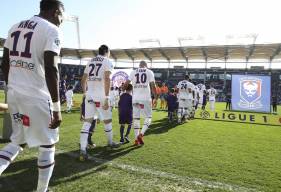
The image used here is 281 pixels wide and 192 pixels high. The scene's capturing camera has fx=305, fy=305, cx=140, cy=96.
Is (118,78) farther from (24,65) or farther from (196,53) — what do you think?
(196,53)

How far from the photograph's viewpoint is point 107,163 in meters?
6.04

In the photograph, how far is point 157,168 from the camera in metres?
5.76

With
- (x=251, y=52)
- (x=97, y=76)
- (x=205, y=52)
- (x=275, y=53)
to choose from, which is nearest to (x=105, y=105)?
(x=97, y=76)

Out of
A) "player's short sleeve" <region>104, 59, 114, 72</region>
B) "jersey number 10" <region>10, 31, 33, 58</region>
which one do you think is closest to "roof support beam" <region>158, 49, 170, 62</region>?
"player's short sleeve" <region>104, 59, 114, 72</region>

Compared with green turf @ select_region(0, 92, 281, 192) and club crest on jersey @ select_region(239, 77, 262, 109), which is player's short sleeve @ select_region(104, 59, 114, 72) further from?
club crest on jersey @ select_region(239, 77, 262, 109)

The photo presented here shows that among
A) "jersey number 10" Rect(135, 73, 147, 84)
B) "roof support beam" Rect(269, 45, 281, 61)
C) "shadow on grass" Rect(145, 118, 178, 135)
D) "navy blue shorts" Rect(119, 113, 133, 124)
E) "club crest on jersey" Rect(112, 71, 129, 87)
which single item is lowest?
"shadow on grass" Rect(145, 118, 178, 135)

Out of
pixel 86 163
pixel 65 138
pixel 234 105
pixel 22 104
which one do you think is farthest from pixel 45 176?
pixel 234 105

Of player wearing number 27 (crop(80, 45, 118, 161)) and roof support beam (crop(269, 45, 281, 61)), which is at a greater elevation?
roof support beam (crop(269, 45, 281, 61))

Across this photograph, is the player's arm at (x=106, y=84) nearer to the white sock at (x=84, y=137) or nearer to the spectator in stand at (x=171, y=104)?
the white sock at (x=84, y=137)

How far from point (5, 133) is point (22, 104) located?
479cm

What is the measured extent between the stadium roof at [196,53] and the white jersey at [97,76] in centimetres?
4706

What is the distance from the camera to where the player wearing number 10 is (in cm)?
342

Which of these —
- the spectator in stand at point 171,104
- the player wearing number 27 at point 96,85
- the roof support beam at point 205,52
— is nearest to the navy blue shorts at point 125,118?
the player wearing number 27 at point 96,85

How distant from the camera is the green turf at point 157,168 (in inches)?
185
